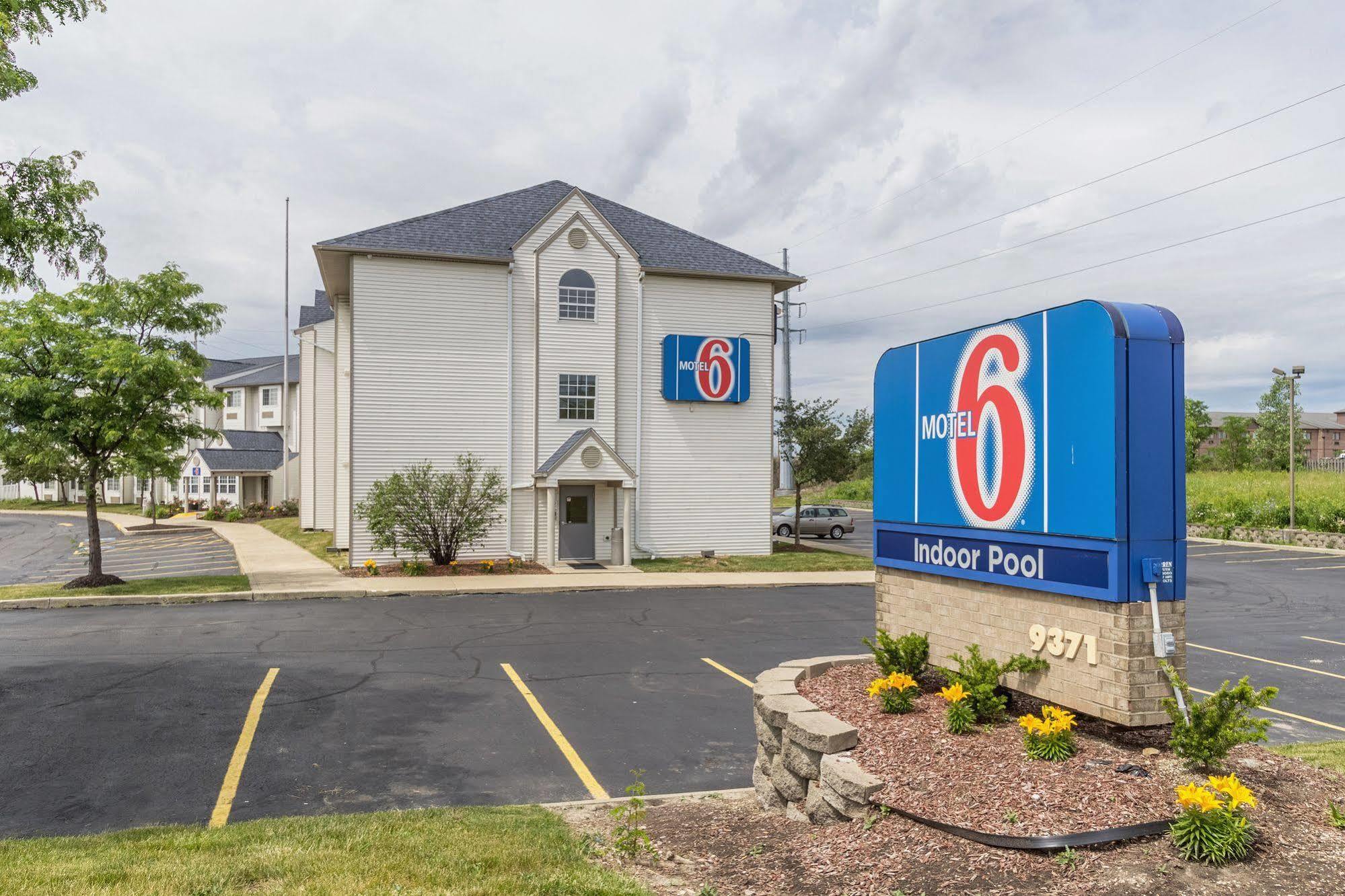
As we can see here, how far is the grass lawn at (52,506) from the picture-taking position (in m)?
58.9

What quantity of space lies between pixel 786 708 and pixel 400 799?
3.03m

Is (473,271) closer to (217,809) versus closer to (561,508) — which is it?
(561,508)

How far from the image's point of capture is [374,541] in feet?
76.1

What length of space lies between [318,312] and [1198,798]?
4242 cm

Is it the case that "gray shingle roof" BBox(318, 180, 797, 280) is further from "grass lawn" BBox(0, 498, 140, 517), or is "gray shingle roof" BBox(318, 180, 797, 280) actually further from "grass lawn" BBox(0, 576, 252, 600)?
"grass lawn" BBox(0, 498, 140, 517)

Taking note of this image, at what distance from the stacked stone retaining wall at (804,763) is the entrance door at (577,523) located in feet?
61.8

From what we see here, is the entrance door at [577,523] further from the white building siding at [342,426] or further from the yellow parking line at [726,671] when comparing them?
the yellow parking line at [726,671]

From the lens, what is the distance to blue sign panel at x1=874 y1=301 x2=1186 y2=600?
216 inches

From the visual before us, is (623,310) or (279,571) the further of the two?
(623,310)

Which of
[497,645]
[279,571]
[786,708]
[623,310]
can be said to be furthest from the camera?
[623,310]

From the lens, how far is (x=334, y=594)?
18547 millimetres

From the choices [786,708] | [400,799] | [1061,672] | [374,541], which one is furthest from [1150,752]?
[374,541]

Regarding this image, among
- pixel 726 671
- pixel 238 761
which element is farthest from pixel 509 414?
pixel 238 761

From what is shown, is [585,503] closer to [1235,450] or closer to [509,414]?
[509,414]
